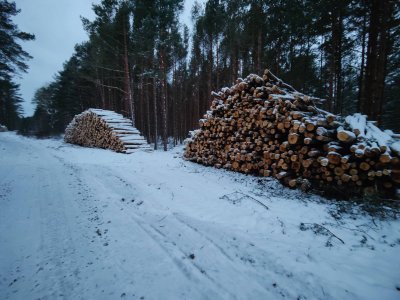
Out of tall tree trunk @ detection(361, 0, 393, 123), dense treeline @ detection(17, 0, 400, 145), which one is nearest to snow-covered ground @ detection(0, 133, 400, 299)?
tall tree trunk @ detection(361, 0, 393, 123)

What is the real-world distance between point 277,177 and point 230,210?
203 centimetres

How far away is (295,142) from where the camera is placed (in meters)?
4.64

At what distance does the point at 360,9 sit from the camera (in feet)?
36.9

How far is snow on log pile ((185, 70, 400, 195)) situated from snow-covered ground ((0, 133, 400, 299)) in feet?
2.16

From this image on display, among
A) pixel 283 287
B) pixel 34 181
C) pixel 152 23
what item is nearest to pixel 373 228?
pixel 283 287

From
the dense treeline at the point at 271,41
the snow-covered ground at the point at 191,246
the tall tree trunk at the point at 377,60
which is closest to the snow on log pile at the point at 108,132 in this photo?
the dense treeline at the point at 271,41

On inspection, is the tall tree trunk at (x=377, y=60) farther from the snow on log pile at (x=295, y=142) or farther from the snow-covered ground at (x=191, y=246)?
the snow-covered ground at (x=191, y=246)

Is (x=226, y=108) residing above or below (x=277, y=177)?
above

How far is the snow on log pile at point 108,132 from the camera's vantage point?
11.1 metres

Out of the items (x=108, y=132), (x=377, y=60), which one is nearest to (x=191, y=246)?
(x=108, y=132)

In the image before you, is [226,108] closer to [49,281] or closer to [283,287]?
[283,287]

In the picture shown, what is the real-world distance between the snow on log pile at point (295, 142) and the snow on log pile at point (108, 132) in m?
5.43

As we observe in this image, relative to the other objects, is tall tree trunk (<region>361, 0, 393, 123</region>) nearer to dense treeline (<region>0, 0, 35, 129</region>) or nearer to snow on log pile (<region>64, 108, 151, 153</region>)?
snow on log pile (<region>64, 108, 151, 153</region>)

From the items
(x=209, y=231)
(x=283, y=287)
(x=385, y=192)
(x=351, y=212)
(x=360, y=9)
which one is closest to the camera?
(x=283, y=287)
